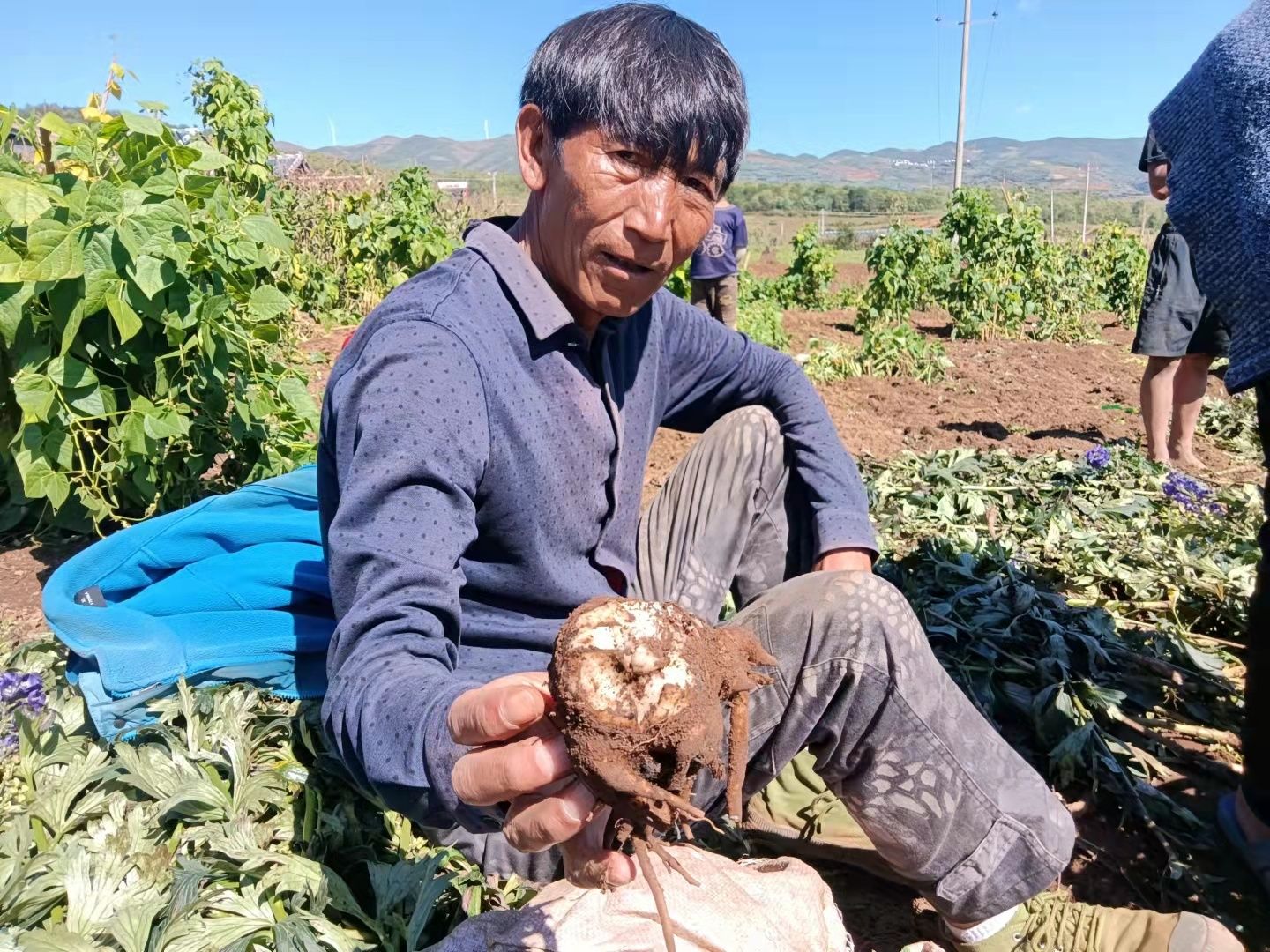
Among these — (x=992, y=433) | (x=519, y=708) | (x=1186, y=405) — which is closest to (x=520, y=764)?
(x=519, y=708)

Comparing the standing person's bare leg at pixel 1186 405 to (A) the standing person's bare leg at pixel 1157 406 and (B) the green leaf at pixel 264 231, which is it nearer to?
(A) the standing person's bare leg at pixel 1157 406

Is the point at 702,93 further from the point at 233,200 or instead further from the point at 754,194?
the point at 754,194

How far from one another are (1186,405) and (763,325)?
17.0ft

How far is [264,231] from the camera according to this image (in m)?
3.15

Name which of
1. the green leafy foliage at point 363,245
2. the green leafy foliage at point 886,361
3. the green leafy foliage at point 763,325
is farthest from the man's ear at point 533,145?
the green leafy foliage at point 363,245

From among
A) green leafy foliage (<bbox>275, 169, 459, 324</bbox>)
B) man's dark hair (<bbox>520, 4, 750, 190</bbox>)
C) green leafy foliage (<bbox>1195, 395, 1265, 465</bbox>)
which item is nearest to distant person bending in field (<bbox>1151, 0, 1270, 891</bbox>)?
man's dark hair (<bbox>520, 4, 750, 190</bbox>)

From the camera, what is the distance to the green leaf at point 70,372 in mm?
2916

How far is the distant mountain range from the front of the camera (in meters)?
109

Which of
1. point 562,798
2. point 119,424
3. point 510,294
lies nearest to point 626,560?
point 510,294

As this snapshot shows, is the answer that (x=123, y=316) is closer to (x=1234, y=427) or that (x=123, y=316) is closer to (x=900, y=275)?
(x=1234, y=427)

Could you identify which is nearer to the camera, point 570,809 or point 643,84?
point 570,809

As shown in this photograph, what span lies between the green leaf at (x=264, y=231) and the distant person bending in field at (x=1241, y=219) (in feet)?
8.89

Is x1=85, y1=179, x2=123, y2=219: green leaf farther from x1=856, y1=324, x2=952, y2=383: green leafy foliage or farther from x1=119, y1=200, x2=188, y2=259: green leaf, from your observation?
x1=856, y1=324, x2=952, y2=383: green leafy foliage

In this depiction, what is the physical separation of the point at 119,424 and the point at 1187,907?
11.5 ft
